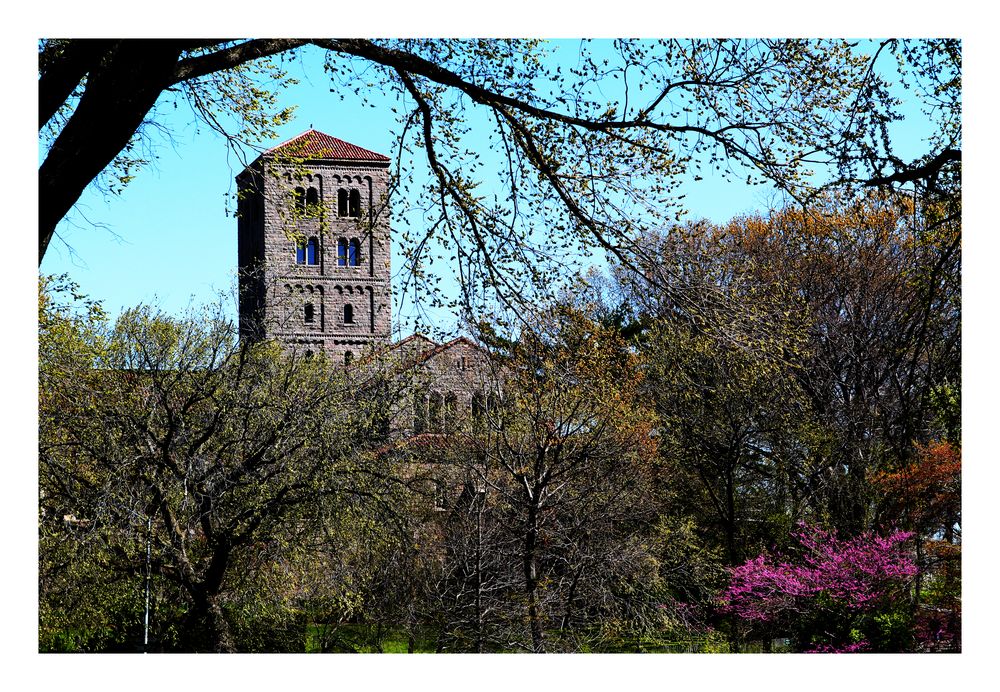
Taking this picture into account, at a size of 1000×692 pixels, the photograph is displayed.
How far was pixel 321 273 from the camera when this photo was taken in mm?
27516

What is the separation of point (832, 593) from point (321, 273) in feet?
60.2

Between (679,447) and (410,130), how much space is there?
31.0 feet

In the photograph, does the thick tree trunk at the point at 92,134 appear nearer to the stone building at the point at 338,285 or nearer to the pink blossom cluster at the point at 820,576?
the stone building at the point at 338,285

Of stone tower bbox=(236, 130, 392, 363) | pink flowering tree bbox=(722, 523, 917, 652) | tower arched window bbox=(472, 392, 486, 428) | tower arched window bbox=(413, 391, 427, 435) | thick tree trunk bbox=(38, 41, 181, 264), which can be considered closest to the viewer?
thick tree trunk bbox=(38, 41, 181, 264)

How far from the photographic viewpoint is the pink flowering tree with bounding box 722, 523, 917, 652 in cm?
1115

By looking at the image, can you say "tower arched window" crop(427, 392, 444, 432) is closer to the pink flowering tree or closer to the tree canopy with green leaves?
the pink flowering tree

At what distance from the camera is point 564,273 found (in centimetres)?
554

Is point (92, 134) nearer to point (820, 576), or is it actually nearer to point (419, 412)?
point (419, 412)

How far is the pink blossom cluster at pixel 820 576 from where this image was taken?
37.5 feet

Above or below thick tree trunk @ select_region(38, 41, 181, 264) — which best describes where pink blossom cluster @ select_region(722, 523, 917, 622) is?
below

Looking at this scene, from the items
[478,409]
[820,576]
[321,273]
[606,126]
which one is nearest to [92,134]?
[606,126]

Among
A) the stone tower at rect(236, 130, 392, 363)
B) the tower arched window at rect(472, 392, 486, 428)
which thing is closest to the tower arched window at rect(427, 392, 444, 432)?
the tower arched window at rect(472, 392, 486, 428)
